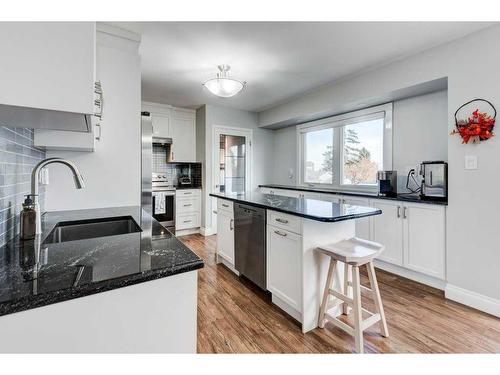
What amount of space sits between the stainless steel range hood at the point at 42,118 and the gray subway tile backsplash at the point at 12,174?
0.22 meters

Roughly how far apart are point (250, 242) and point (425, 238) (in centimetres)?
181

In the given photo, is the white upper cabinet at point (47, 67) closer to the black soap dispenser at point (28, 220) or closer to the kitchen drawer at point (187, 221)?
the black soap dispenser at point (28, 220)

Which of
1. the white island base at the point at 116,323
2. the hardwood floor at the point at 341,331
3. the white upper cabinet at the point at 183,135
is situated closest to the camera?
the white island base at the point at 116,323

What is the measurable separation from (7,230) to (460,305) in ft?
10.8

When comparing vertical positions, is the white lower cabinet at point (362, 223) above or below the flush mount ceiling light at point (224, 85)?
below

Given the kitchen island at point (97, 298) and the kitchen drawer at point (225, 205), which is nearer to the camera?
the kitchen island at point (97, 298)

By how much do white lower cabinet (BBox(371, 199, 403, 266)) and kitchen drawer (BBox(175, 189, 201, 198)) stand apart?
3.03m

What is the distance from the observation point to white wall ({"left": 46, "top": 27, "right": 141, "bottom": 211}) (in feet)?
6.79

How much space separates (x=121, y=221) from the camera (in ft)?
5.74

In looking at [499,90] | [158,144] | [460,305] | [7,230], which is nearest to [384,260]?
[460,305]

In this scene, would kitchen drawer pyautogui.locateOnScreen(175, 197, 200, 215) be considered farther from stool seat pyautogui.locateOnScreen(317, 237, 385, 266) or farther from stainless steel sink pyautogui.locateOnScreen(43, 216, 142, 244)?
stool seat pyautogui.locateOnScreen(317, 237, 385, 266)

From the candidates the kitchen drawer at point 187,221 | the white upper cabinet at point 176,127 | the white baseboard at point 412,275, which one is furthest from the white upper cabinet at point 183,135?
the white baseboard at point 412,275

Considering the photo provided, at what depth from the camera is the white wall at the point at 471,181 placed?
83.2 inches
